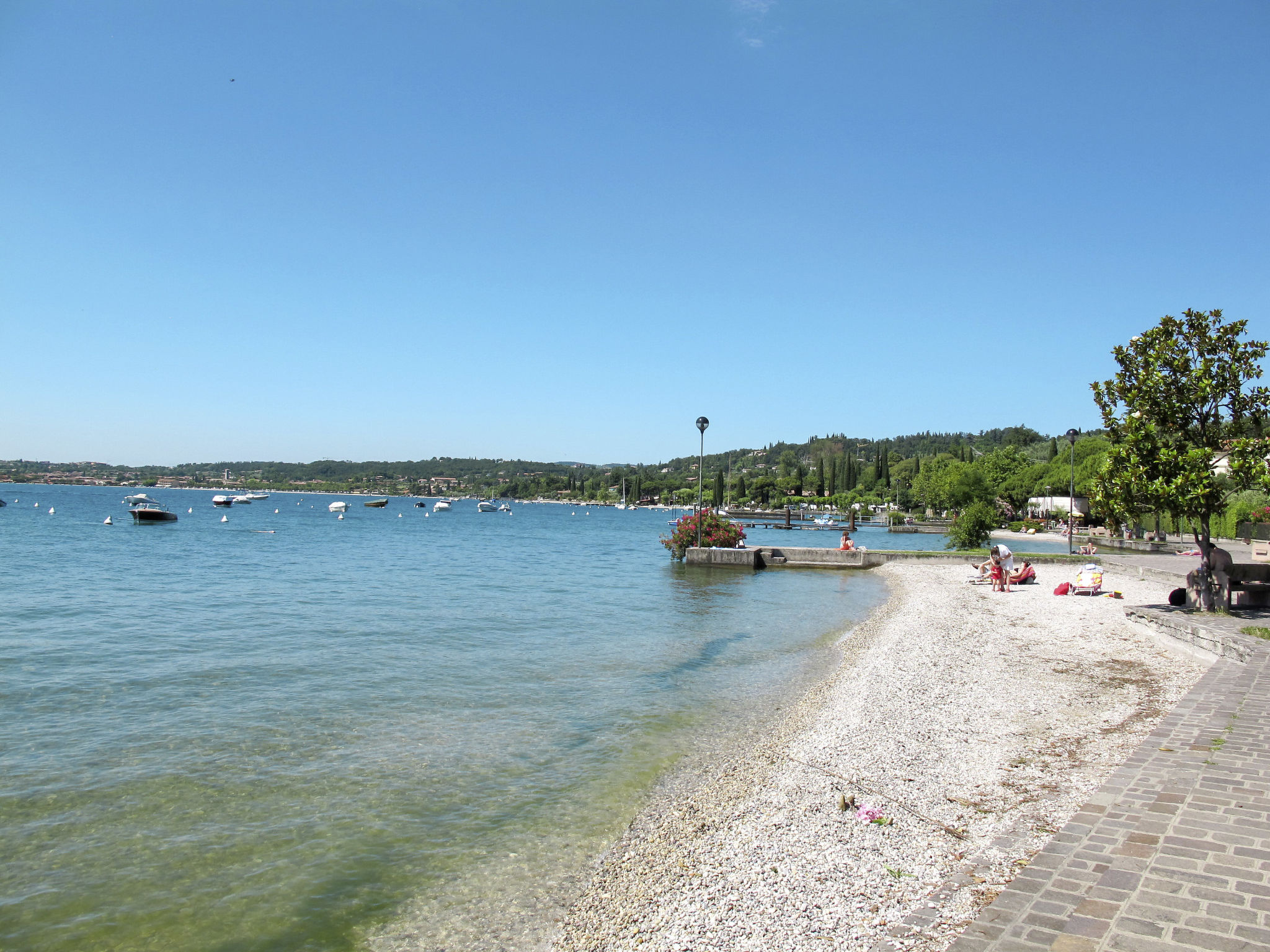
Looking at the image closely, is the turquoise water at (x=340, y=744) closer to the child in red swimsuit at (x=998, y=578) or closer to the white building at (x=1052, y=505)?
the child in red swimsuit at (x=998, y=578)

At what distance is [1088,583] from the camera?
24.1m

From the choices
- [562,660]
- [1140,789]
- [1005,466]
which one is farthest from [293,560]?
[1005,466]

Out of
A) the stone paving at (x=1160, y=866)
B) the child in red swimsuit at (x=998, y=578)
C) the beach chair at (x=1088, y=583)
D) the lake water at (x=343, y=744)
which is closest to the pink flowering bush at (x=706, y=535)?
the lake water at (x=343, y=744)

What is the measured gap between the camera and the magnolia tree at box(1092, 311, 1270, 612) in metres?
14.6

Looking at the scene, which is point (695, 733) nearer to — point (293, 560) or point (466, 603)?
point (466, 603)

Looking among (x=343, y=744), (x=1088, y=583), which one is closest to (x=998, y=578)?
(x=1088, y=583)

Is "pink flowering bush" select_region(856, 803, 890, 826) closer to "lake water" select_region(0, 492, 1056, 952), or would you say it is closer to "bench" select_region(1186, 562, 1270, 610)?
"lake water" select_region(0, 492, 1056, 952)

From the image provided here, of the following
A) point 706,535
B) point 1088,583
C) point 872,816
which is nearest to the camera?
point 872,816

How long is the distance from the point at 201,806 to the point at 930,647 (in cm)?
1385

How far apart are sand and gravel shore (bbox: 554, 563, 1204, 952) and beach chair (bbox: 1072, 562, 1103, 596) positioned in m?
9.60

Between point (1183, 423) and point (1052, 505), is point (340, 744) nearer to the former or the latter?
point (1183, 423)

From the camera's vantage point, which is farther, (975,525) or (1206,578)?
(975,525)

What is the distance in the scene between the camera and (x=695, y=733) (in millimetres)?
11227

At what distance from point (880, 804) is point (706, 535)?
110 feet
